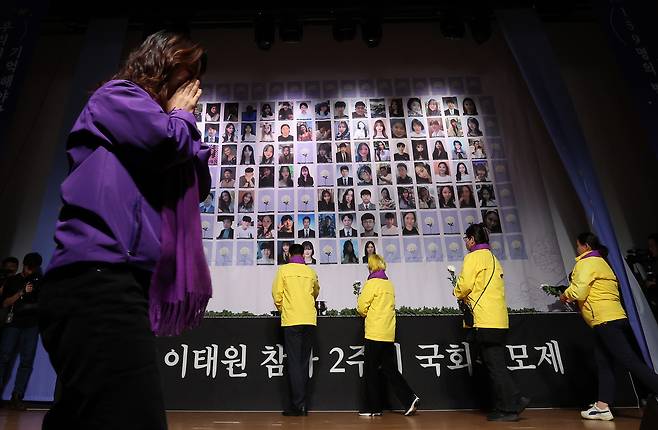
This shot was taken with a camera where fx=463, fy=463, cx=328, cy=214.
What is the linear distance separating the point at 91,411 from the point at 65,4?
8.09 metres

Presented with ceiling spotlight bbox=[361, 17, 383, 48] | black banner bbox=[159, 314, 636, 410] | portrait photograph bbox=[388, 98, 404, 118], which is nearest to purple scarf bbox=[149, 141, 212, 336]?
black banner bbox=[159, 314, 636, 410]

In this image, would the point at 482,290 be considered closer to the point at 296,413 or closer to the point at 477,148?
the point at 296,413

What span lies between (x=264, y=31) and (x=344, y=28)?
1175mm

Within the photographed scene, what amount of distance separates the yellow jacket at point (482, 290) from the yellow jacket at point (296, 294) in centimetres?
143

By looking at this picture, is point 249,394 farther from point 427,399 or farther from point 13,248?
point 13,248

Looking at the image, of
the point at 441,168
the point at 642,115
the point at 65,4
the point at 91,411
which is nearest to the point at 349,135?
the point at 441,168

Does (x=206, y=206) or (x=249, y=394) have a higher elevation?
(x=206, y=206)

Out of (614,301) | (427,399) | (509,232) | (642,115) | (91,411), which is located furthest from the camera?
(509,232)

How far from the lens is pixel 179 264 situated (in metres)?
1.02

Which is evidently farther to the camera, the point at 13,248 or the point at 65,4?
the point at 65,4

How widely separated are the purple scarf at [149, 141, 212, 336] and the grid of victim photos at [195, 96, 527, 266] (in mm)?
5275

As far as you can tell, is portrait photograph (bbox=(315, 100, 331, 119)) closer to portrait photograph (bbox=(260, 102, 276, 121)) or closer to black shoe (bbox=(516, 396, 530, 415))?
portrait photograph (bbox=(260, 102, 276, 121))

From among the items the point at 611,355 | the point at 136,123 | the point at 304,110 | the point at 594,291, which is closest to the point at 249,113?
the point at 304,110

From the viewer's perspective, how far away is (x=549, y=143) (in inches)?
273
